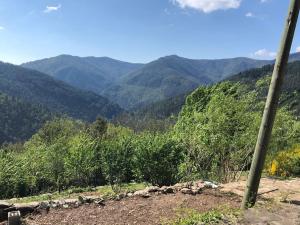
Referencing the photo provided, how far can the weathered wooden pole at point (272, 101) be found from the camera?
8664 millimetres

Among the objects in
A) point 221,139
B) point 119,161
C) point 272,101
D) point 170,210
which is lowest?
point 119,161

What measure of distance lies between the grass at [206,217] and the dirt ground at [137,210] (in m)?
0.20

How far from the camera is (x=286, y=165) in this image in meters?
24.2

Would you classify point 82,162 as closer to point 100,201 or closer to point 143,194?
point 143,194

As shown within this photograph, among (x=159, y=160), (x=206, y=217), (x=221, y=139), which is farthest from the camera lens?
(x=159, y=160)

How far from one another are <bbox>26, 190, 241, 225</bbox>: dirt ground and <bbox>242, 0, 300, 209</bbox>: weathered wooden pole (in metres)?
0.65

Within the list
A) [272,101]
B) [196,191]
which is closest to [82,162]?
[196,191]

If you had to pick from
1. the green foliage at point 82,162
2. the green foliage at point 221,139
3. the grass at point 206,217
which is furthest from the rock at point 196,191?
the green foliage at point 82,162

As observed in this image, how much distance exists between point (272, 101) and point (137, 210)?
3723 mm

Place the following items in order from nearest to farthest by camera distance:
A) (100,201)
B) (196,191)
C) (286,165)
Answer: (100,201), (196,191), (286,165)

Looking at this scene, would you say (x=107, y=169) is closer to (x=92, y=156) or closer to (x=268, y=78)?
(x=92, y=156)

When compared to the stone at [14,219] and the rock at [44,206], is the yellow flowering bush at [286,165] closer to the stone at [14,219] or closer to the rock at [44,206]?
the rock at [44,206]

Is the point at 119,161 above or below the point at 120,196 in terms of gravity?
below

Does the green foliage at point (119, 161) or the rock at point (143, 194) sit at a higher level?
the rock at point (143, 194)
